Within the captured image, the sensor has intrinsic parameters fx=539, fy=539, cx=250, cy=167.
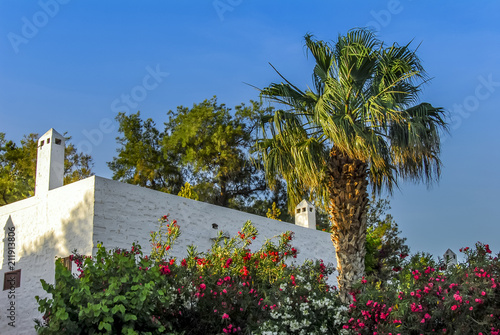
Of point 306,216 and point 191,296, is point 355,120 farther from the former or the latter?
point 306,216

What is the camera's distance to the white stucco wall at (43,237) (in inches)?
418

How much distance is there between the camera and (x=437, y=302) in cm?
635

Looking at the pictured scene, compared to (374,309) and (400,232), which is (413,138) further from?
(400,232)

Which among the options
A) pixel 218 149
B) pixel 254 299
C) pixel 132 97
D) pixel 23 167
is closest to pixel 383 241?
pixel 218 149

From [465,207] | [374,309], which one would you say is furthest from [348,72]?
[374,309]

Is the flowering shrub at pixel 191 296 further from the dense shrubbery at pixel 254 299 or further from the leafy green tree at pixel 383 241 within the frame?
the leafy green tree at pixel 383 241

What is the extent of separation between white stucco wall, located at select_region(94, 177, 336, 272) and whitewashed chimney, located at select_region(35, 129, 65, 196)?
1.49 metres

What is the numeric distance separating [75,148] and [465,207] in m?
20.0

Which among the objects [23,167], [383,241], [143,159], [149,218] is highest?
[143,159]

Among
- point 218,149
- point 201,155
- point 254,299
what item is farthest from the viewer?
point 201,155

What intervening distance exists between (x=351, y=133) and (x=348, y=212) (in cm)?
138

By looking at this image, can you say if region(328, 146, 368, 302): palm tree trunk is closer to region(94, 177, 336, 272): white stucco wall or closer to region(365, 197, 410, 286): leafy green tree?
region(94, 177, 336, 272): white stucco wall

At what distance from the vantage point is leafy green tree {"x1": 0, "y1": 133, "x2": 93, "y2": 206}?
20.5 meters

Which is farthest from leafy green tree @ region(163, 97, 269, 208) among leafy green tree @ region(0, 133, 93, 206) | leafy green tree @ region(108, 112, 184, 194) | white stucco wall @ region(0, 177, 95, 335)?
white stucco wall @ region(0, 177, 95, 335)
